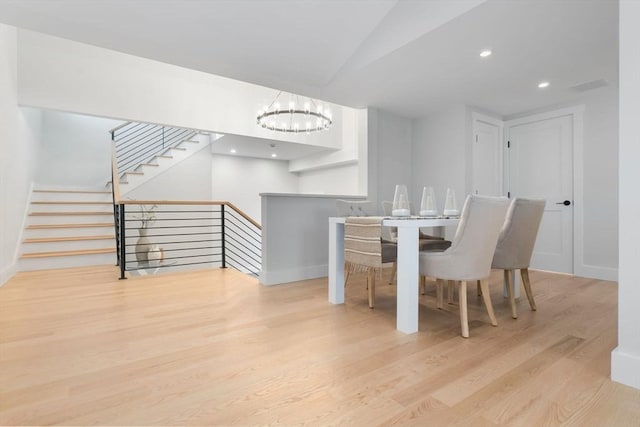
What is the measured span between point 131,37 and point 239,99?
9.65ft

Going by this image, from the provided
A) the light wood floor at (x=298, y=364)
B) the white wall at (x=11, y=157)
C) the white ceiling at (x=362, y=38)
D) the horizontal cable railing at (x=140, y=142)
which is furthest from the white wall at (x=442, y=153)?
the white wall at (x=11, y=157)

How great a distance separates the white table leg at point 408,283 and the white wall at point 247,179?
5.50 metres

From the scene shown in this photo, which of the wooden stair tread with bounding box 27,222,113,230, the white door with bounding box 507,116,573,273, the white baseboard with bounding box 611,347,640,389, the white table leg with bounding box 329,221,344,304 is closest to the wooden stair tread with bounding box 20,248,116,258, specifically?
the wooden stair tread with bounding box 27,222,113,230

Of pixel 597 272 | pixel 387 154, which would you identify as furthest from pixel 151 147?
pixel 597 272

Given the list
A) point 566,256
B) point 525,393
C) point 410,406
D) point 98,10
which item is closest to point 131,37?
point 98,10

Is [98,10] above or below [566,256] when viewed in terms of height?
above

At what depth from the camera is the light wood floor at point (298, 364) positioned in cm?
120

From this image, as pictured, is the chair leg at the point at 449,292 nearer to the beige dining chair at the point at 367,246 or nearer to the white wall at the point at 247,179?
the beige dining chair at the point at 367,246

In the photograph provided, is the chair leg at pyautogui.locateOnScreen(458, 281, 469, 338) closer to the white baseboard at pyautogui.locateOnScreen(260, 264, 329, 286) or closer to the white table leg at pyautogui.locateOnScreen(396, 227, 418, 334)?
the white table leg at pyautogui.locateOnScreen(396, 227, 418, 334)

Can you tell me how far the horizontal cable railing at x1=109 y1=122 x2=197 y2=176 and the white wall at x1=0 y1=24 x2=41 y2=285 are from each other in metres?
1.62

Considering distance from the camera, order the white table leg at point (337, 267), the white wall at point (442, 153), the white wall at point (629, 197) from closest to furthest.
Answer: the white wall at point (629, 197), the white table leg at point (337, 267), the white wall at point (442, 153)

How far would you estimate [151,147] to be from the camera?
6.32m

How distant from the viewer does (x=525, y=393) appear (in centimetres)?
133

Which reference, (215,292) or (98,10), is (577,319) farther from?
(98,10)
